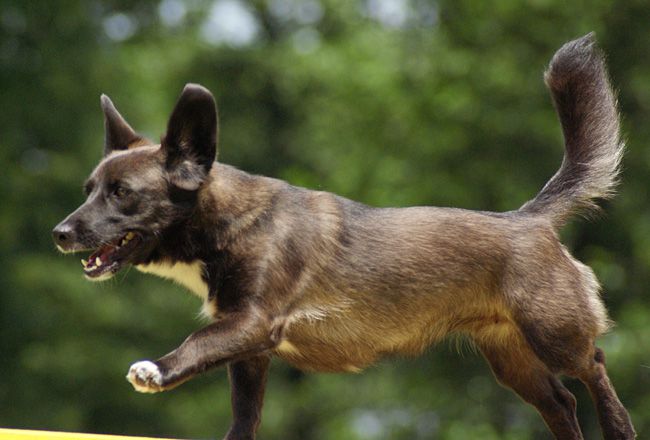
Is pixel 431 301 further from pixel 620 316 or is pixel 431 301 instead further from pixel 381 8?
pixel 381 8

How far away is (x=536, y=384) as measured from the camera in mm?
7082

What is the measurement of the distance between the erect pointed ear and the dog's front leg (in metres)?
0.72

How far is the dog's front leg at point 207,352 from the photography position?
6059 millimetres

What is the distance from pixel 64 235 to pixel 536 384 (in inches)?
97.2

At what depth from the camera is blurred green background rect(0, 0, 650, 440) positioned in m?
19.7

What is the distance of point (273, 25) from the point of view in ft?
99.2

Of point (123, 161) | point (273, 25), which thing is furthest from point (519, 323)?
point (273, 25)

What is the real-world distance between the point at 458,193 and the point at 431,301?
13.4 metres

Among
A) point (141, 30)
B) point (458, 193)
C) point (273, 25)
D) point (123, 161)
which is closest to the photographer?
point (123, 161)

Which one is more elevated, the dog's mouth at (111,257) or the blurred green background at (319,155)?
the dog's mouth at (111,257)

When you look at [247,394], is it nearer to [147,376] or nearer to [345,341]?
[345,341]

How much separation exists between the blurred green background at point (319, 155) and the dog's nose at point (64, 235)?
11.5 metres

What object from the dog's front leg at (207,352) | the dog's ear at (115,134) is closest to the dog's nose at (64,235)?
the dog's front leg at (207,352)

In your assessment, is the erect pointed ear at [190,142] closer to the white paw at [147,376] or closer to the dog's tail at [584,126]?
the white paw at [147,376]
